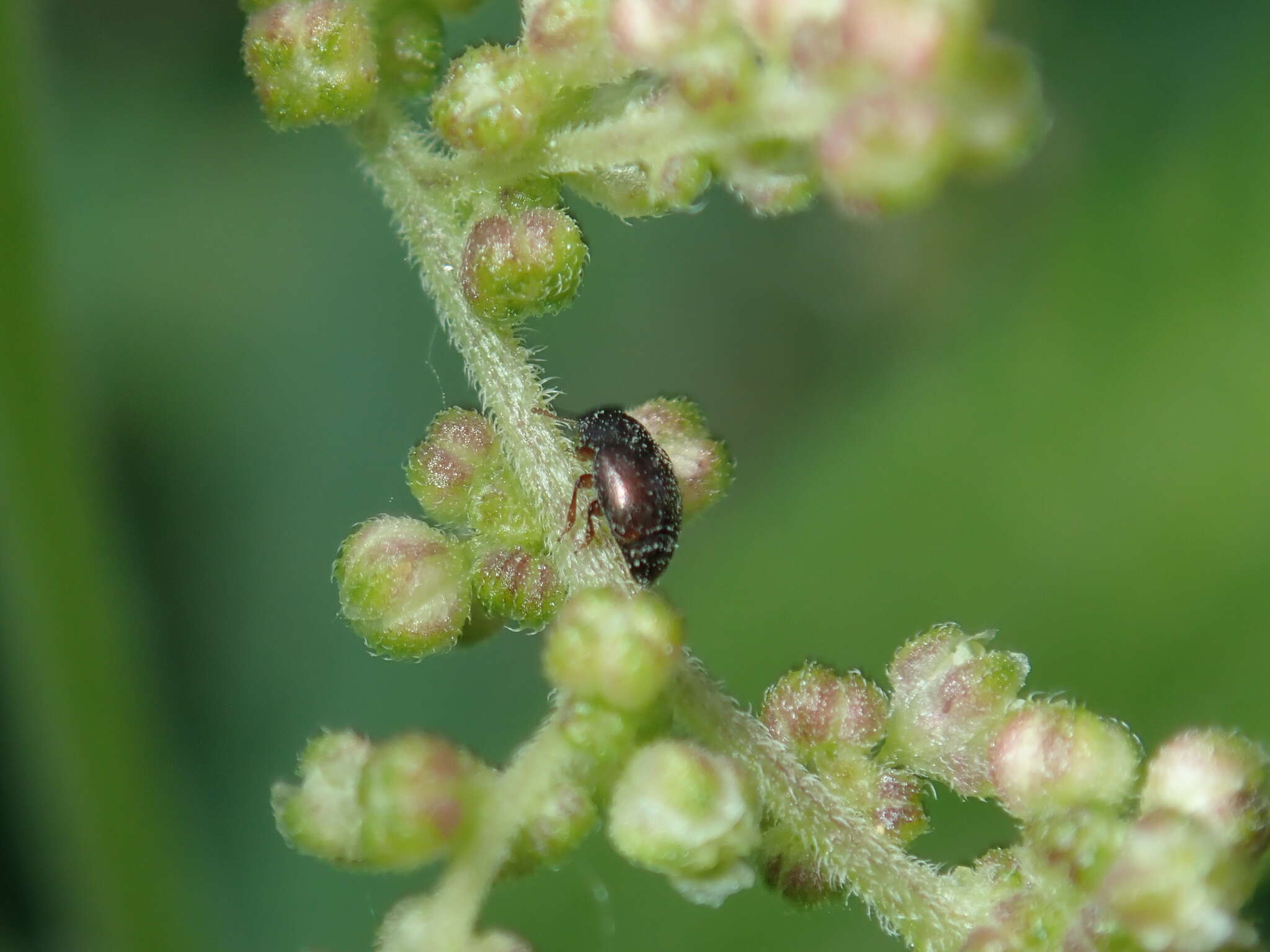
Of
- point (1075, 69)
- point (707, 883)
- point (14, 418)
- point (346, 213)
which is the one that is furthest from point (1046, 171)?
point (707, 883)

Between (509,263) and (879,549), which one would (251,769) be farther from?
(509,263)

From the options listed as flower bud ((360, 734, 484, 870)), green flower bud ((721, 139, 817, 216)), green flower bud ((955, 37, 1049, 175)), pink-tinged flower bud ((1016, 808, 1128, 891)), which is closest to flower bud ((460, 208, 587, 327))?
green flower bud ((721, 139, 817, 216))

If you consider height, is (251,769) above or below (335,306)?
below

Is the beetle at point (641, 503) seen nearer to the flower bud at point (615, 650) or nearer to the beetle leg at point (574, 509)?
the beetle leg at point (574, 509)

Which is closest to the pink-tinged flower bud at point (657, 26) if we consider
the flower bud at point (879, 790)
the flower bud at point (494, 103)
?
the flower bud at point (494, 103)

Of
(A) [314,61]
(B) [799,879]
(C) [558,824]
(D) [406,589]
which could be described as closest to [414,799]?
(C) [558,824]

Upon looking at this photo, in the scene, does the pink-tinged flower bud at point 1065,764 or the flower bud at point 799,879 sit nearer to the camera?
the pink-tinged flower bud at point 1065,764
